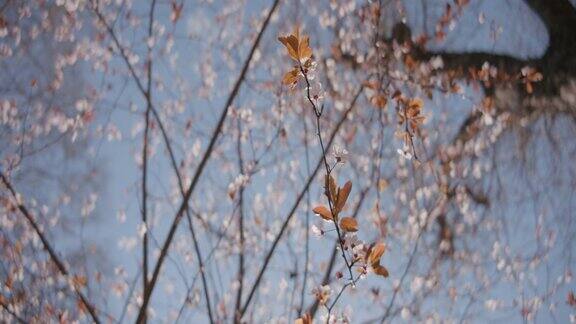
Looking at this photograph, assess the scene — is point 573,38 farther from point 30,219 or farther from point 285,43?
point 30,219

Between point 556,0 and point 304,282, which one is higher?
point 556,0

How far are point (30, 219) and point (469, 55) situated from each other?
411 cm

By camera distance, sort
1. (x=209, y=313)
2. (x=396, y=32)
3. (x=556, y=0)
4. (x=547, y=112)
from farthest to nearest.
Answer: (x=396, y=32), (x=547, y=112), (x=556, y=0), (x=209, y=313)

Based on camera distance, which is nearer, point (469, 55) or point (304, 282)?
point (304, 282)

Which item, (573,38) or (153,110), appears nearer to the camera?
(153,110)

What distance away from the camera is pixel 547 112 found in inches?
173

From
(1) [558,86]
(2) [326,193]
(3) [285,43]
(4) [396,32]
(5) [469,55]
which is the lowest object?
(2) [326,193]

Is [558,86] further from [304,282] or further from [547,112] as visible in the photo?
[304,282]

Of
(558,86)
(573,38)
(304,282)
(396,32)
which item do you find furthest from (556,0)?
(304,282)

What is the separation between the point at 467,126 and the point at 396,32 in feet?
4.35

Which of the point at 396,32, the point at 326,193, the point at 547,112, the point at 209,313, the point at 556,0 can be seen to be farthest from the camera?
the point at 396,32

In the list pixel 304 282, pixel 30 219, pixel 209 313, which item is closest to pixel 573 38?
pixel 304 282

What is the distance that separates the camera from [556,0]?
12.6ft

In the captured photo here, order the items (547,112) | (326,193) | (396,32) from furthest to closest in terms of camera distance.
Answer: (396,32) → (547,112) → (326,193)
